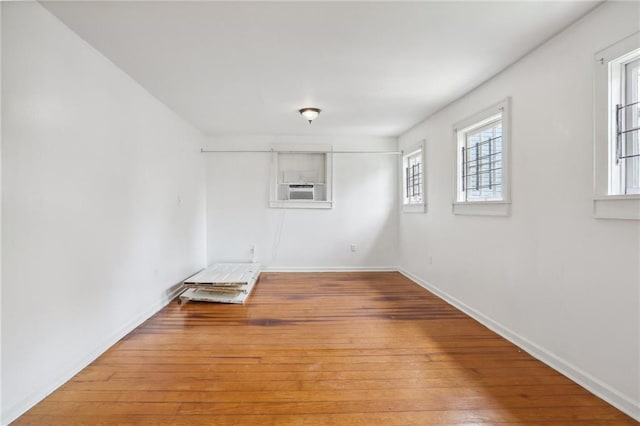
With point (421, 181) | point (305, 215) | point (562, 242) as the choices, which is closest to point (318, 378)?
point (562, 242)

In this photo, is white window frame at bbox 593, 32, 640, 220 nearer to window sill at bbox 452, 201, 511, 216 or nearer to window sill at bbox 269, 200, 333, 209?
window sill at bbox 452, 201, 511, 216

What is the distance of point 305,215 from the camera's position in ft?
18.7

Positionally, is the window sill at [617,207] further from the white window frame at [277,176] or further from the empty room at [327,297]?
the white window frame at [277,176]

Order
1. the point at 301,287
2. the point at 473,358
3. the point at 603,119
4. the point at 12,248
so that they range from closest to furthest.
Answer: the point at 12,248, the point at 603,119, the point at 473,358, the point at 301,287

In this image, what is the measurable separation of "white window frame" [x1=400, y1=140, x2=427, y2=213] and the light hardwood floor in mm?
1864

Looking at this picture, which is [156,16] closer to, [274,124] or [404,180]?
[274,124]

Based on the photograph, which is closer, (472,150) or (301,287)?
(472,150)

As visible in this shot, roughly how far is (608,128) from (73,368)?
381cm

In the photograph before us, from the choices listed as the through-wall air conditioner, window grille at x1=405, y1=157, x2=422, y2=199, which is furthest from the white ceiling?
the through-wall air conditioner

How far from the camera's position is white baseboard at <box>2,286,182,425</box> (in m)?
1.71

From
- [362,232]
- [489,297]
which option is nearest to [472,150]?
[489,297]

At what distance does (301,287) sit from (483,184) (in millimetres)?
2780

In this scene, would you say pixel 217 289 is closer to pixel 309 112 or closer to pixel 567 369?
pixel 309 112

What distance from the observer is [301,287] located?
15.1 feet
